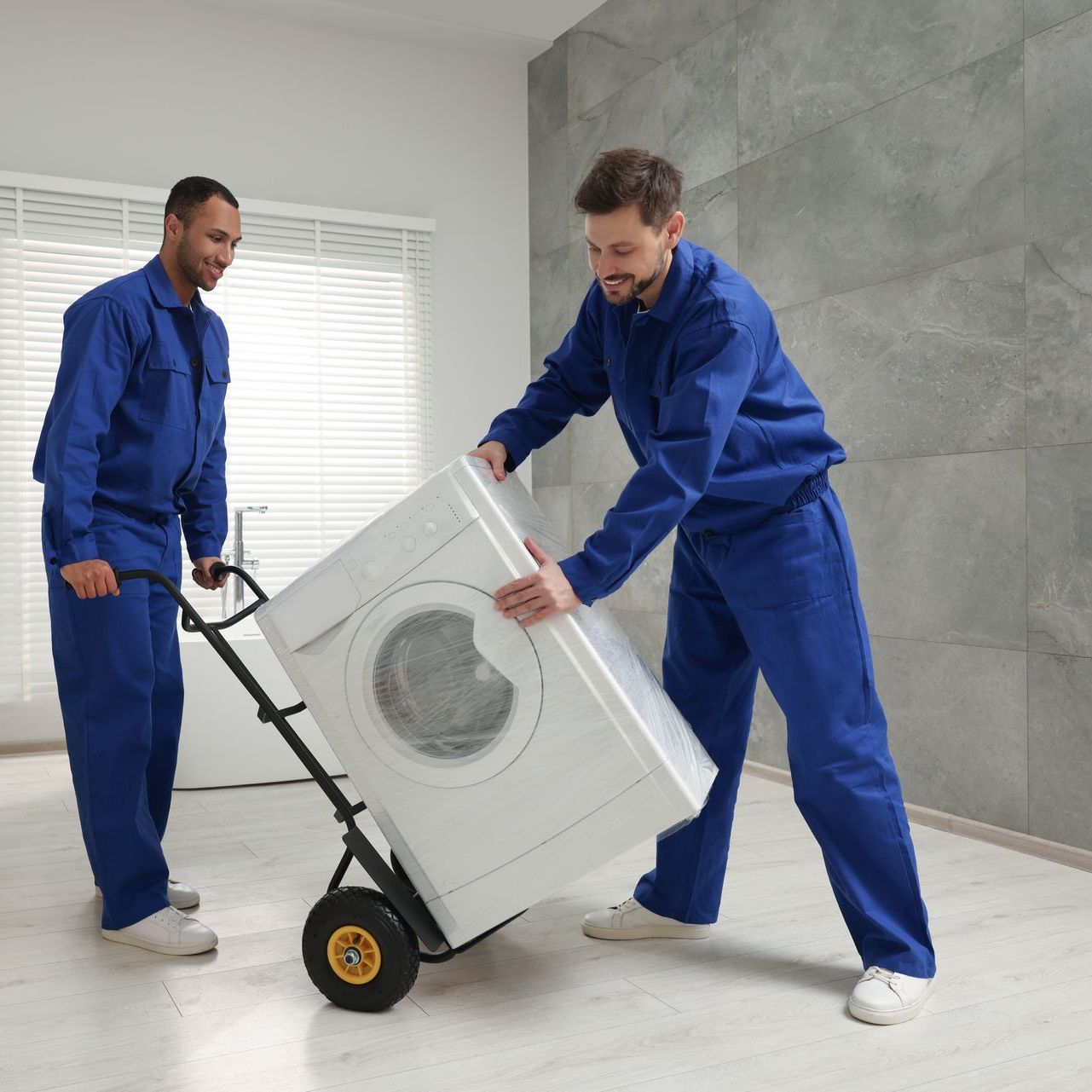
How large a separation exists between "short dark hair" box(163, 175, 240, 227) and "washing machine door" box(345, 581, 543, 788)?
0.98m

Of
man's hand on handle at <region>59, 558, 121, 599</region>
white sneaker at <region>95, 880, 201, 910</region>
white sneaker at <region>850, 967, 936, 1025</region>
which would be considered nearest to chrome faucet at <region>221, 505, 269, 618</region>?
white sneaker at <region>95, 880, 201, 910</region>

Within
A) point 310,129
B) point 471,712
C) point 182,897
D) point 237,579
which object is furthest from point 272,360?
point 471,712

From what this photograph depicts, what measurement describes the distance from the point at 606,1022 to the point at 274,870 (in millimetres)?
1153

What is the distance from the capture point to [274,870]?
108 inches

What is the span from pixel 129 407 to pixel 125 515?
21cm

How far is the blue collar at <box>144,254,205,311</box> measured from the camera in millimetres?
2279

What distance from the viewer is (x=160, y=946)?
218 centimetres

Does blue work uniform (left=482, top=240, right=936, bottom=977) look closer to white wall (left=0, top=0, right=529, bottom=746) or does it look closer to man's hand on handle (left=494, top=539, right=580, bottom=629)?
man's hand on handle (left=494, top=539, right=580, bottom=629)

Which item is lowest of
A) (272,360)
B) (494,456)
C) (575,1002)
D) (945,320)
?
(575,1002)

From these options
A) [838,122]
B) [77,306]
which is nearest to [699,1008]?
[77,306]

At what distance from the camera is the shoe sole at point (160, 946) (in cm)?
216

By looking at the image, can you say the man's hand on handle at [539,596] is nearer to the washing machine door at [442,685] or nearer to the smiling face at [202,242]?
the washing machine door at [442,685]

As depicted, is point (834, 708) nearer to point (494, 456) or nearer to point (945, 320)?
point (494, 456)

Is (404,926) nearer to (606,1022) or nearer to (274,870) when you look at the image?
(606,1022)
